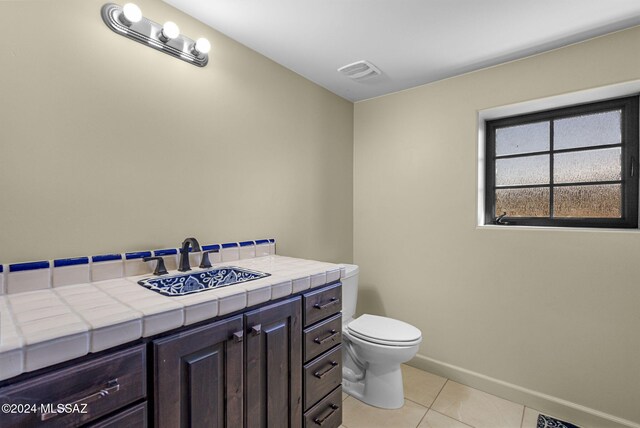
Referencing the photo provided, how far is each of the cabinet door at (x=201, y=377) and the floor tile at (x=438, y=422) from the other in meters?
1.23

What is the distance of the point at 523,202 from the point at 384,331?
4.57ft

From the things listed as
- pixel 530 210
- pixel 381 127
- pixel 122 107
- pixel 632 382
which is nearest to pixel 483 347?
pixel 632 382

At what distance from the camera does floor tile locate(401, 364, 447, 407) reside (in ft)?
6.56

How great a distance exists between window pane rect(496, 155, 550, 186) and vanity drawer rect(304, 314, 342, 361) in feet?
5.51

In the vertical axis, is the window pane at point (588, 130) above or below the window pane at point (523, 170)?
above

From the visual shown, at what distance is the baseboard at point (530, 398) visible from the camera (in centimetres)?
170

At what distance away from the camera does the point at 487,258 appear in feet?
6.88

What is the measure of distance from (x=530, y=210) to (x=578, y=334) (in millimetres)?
836

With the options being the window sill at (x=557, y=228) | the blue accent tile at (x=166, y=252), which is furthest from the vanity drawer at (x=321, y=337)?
the window sill at (x=557, y=228)

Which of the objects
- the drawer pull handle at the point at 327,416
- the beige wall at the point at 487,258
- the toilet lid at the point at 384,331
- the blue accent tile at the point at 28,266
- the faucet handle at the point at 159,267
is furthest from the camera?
the toilet lid at the point at 384,331

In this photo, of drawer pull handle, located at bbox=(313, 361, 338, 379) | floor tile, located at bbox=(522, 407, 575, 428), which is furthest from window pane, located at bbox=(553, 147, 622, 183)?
drawer pull handle, located at bbox=(313, 361, 338, 379)

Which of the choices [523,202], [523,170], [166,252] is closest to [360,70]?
[523,170]

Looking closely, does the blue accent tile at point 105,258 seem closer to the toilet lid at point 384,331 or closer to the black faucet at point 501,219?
the toilet lid at point 384,331

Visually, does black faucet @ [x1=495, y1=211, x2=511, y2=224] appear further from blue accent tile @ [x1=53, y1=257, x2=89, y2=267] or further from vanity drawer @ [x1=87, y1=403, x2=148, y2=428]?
blue accent tile @ [x1=53, y1=257, x2=89, y2=267]
